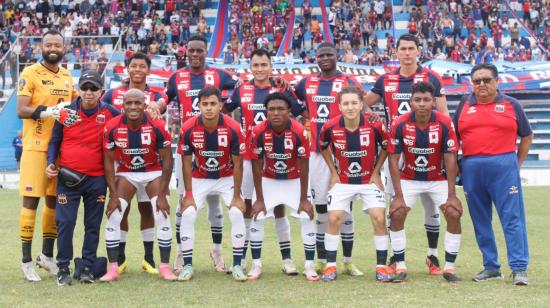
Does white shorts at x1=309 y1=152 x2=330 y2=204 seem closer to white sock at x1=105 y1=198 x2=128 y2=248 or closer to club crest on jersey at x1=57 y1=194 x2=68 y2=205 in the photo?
white sock at x1=105 y1=198 x2=128 y2=248

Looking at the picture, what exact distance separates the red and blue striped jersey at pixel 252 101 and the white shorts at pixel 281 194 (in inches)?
31.8

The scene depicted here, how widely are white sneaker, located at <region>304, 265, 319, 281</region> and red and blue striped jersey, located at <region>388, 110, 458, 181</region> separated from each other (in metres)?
1.47

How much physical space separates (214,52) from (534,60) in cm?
1230

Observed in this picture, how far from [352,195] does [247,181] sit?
134 centimetres

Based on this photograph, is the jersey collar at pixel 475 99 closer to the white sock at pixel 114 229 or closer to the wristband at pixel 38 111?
the white sock at pixel 114 229

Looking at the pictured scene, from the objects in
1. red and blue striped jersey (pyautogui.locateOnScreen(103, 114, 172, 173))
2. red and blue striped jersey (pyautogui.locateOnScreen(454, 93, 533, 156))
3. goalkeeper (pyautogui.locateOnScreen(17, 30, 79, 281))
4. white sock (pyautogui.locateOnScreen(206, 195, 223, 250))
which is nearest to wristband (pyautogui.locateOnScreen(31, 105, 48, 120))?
goalkeeper (pyautogui.locateOnScreen(17, 30, 79, 281))

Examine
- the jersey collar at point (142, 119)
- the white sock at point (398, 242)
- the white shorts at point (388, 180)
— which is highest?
the jersey collar at point (142, 119)

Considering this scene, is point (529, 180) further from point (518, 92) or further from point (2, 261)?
point (2, 261)

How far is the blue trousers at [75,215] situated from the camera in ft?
31.7

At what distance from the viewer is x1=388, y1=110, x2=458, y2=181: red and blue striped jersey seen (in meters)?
9.74

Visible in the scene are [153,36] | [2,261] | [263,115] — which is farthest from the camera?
[153,36]

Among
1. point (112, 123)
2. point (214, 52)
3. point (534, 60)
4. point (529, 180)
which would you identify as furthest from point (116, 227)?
point (534, 60)

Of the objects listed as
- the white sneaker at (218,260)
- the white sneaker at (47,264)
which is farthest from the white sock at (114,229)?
the white sneaker at (218,260)

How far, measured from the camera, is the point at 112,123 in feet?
32.4
